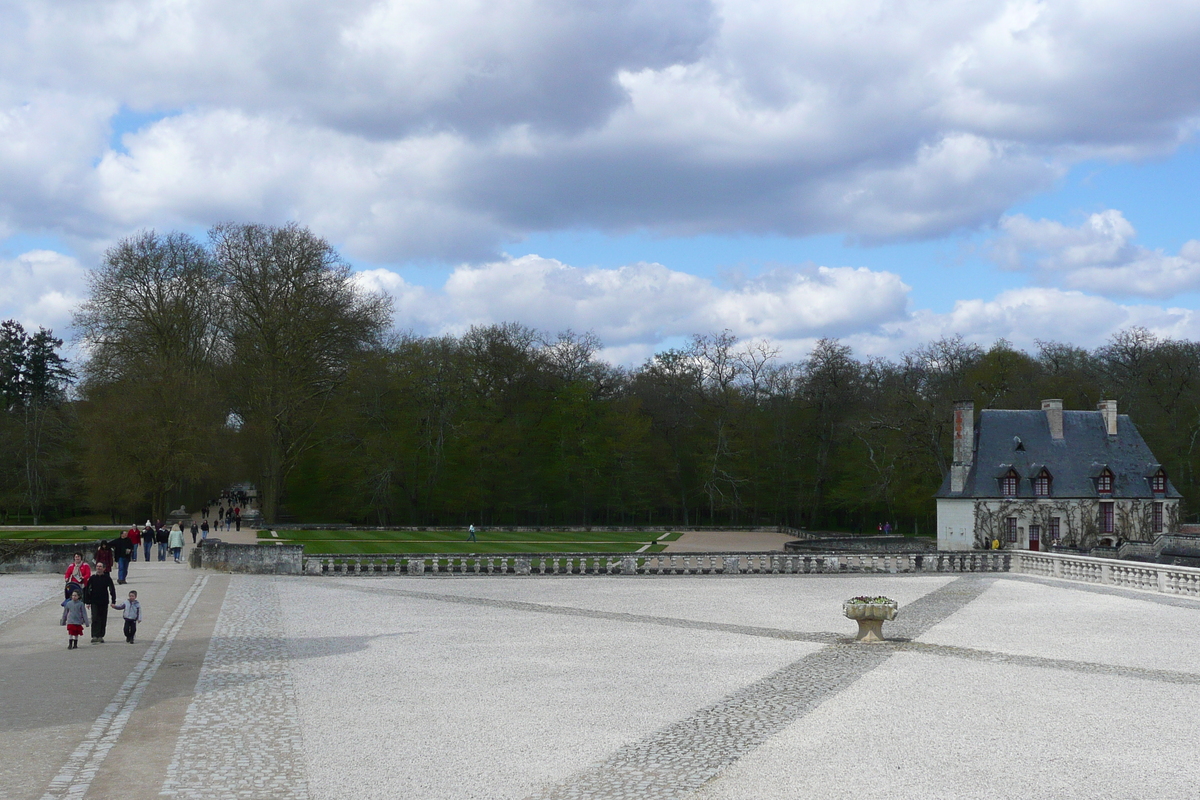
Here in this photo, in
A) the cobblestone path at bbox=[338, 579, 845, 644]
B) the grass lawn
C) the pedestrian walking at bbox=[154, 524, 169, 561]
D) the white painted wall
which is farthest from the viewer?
the white painted wall

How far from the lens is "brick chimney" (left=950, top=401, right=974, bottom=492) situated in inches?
2191

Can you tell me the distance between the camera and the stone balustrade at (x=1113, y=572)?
2791cm

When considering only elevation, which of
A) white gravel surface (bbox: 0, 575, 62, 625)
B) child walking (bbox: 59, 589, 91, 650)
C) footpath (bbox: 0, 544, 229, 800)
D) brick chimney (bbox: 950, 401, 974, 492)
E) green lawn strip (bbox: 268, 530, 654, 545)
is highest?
brick chimney (bbox: 950, 401, 974, 492)

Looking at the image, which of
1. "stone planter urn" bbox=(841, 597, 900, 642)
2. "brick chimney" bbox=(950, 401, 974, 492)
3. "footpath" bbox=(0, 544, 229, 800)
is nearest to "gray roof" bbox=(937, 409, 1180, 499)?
"brick chimney" bbox=(950, 401, 974, 492)

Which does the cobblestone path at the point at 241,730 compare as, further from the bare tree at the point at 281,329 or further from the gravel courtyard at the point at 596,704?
the bare tree at the point at 281,329

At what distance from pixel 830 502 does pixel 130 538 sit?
52.5 m

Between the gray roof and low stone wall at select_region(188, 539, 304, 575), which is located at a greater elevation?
the gray roof

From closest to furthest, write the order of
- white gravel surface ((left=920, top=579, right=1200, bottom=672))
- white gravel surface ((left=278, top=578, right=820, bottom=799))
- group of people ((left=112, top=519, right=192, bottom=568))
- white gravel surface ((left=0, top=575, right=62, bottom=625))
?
1. white gravel surface ((left=278, top=578, right=820, bottom=799))
2. white gravel surface ((left=920, top=579, right=1200, bottom=672))
3. white gravel surface ((left=0, top=575, right=62, bottom=625))
4. group of people ((left=112, top=519, right=192, bottom=568))

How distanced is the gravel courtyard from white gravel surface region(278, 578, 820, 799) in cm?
5

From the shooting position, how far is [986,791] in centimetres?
937

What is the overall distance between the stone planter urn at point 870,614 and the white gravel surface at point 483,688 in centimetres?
108

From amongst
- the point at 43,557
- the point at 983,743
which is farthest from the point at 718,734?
the point at 43,557

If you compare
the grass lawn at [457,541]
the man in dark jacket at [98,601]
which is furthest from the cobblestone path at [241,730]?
the grass lawn at [457,541]

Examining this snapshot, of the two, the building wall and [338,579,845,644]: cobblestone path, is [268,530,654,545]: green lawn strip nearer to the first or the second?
the building wall
